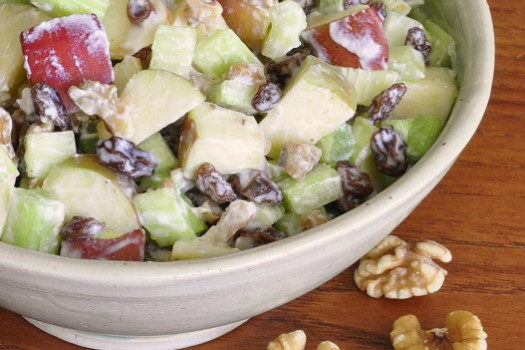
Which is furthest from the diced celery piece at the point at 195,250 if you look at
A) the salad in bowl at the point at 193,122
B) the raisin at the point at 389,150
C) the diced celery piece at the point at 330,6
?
the diced celery piece at the point at 330,6

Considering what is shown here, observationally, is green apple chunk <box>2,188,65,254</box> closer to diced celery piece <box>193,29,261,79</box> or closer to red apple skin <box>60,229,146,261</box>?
red apple skin <box>60,229,146,261</box>

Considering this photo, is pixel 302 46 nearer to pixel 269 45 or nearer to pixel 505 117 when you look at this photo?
pixel 269 45

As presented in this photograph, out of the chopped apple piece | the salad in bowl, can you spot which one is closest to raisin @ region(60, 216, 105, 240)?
the salad in bowl

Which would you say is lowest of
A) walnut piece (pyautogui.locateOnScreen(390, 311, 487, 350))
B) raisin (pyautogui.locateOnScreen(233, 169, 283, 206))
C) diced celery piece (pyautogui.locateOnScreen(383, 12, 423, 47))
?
walnut piece (pyautogui.locateOnScreen(390, 311, 487, 350))

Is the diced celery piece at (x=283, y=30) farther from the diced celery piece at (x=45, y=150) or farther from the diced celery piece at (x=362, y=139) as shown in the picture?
the diced celery piece at (x=45, y=150)

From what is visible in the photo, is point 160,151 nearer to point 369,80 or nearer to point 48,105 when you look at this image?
point 48,105

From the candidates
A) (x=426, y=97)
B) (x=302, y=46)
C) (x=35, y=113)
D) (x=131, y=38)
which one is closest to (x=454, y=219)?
(x=426, y=97)

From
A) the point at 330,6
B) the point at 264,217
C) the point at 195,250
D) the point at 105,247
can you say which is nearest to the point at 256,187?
the point at 264,217
